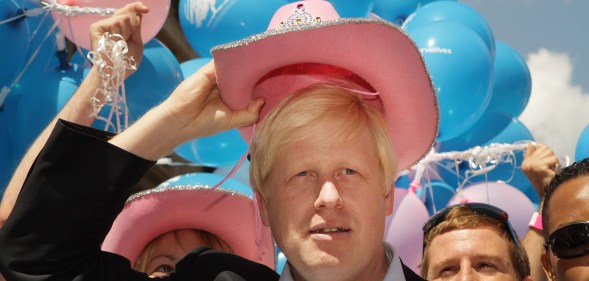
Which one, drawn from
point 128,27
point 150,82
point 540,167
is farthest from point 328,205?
point 150,82

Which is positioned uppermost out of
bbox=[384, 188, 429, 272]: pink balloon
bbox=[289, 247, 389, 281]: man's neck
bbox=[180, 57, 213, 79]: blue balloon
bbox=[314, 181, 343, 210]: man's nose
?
bbox=[314, 181, 343, 210]: man's nose

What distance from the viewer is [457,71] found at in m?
4.20

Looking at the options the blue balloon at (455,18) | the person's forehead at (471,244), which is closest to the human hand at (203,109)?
the person's forehead at (471,244)

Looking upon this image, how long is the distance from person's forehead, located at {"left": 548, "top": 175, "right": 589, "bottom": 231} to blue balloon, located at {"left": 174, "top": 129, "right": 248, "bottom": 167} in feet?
7.56

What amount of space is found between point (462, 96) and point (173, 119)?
3.01 meters

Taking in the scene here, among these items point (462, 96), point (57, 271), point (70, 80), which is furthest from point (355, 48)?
point (462, 96)

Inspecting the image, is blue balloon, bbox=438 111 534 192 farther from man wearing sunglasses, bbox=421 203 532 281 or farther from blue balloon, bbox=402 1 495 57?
man wearing sunglasses, bbox=421 203 532 281

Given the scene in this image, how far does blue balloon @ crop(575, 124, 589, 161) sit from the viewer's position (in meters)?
4.20

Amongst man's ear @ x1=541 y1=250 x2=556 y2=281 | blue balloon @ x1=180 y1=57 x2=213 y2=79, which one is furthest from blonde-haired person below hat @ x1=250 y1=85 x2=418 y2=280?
blue balloon @ x1=180 y1=57 x2=213 y2=79

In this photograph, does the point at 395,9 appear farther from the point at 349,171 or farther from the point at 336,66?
the point at 349,171

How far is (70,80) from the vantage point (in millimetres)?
3379

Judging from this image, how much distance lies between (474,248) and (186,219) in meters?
0.92

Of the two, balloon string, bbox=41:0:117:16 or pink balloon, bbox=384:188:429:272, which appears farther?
pink balloon, bbox=384:188:429:272

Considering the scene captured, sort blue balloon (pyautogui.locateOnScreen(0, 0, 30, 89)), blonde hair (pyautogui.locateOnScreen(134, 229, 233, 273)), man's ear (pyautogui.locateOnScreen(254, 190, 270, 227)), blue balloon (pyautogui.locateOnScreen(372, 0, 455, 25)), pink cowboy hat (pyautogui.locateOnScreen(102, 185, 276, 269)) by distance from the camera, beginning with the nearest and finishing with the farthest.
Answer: man's ear (pyautogui.locateOnScreen(254, 190, 270, 227)) < pink cowboy hat (pyautogui.locateOnScreen(102, 185, 276, 269)) < blonde hair (pyautogui.locateOnScreen(134, 229, 233, 273)) < blue balloon (pyautogui.locateOnScreen(0, 0, 30, 89)) < blue balloon (pyautogui.locateOnScreen(372, 0, 455, 25))
